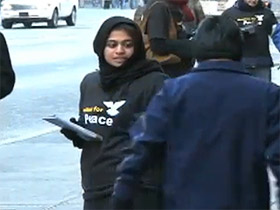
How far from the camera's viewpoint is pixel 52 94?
1677cm

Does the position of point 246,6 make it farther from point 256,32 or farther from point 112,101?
point 112,101

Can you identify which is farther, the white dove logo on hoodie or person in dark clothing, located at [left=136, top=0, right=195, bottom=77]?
person in dark clothing, located at [left=136, top=0, right=195, bottom=77]

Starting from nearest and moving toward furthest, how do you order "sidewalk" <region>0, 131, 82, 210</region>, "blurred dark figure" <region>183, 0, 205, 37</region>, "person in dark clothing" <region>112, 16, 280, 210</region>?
"person in dark clothing" <region>112, 16, 280, 210</region> → "sidewalk" <region>0, 131, 82, 210</region> → "blurred dark figure" <region>183, 0, 205, 37</region>

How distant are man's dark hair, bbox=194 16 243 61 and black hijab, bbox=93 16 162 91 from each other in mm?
933

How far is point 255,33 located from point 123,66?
6014 mm

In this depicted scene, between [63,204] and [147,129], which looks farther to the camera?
[63,204]

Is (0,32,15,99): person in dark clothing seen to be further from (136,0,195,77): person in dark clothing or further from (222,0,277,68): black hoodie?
(222,0,277,68): black hoodie

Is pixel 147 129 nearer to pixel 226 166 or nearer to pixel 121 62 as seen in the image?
pixel 226 166

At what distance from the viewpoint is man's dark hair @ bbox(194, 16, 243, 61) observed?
419 cm

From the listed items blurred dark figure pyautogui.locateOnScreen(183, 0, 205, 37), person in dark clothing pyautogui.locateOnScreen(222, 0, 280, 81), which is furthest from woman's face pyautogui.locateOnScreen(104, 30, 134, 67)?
person in dark clothing pyautogui.locateOnScreen(222, 0, 280, 81)

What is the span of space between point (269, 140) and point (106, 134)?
1.24 meters

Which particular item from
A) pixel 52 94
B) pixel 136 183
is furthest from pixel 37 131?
pixel 136 183

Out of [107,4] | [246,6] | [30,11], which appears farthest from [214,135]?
[107,4]

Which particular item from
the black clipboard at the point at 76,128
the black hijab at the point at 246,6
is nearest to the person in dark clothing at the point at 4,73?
the black clipboard at the point at 76,128
